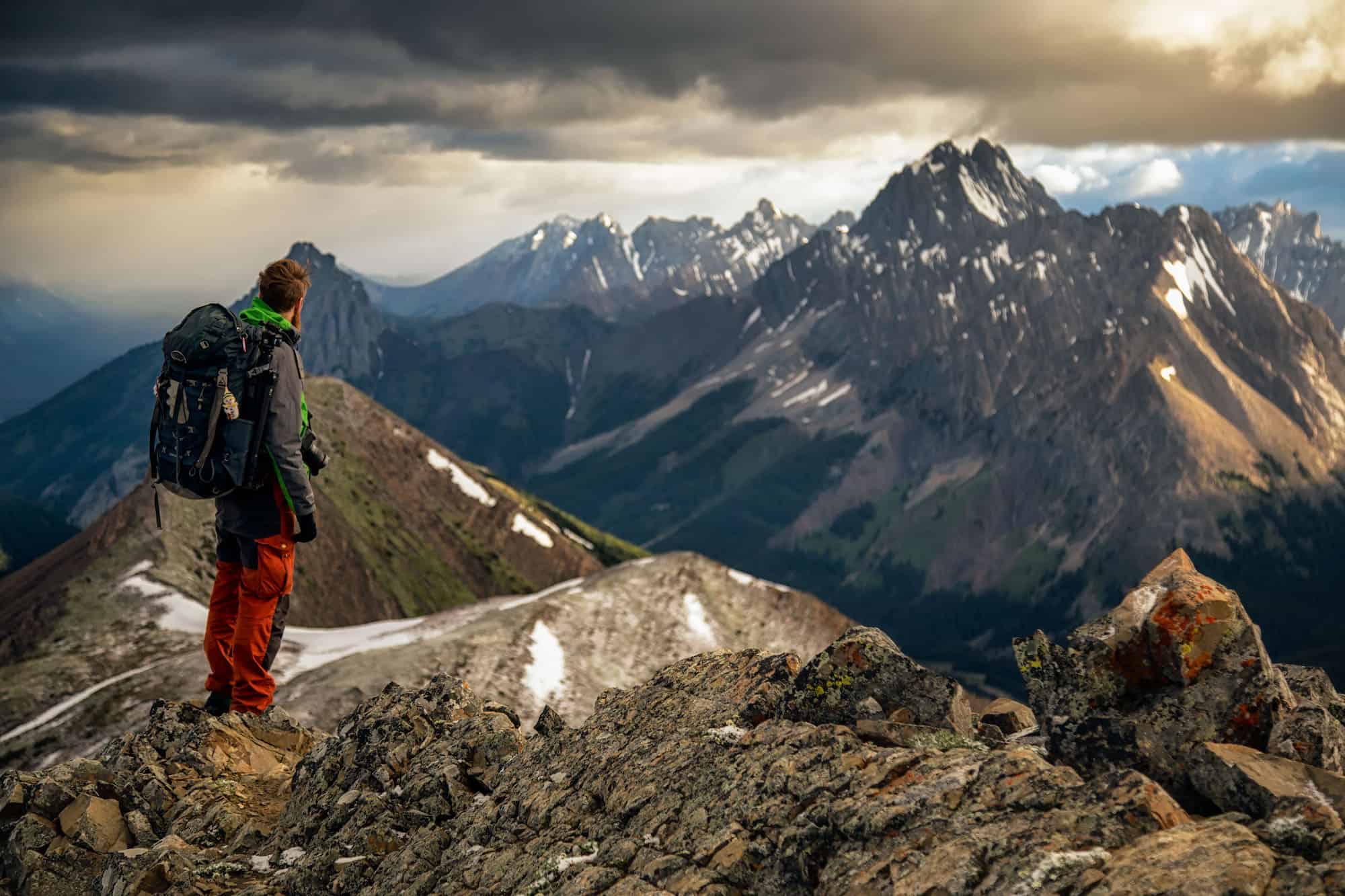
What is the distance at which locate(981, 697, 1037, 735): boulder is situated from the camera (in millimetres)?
19609

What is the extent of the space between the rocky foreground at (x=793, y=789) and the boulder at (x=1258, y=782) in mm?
31

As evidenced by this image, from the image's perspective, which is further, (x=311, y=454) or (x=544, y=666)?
(x=544, y=666)

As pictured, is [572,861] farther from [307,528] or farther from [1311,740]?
[1311,740]

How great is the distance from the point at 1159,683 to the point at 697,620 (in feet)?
281

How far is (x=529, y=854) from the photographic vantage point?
1622 centimetres

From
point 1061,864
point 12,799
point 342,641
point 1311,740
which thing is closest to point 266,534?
point 12,799

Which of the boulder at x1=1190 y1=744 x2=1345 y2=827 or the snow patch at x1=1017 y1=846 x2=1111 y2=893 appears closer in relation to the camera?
the snow patch at x1=1017 y1=846 x2=1111 y2=893

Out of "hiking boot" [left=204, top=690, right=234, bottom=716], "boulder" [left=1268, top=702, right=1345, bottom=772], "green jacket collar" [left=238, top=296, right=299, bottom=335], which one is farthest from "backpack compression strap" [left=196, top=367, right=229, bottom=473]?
"boulder" [left=1268, top=702, right=1345, bottom=772]

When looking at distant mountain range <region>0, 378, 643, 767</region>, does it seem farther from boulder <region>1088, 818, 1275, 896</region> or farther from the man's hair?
boulder <region>1088, 818, 1275, 896</region>

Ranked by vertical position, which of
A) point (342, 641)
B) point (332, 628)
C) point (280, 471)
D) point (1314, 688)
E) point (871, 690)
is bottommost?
point (332, 628)

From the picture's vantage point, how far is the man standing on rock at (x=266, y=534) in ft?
68.8

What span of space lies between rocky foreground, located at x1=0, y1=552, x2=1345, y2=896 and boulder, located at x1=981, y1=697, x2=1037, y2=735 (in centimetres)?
10

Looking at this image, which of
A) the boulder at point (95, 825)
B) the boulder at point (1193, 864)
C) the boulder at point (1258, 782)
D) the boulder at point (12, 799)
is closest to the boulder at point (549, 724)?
the boulder at point (95, 825)

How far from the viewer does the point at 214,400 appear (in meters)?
20.3
